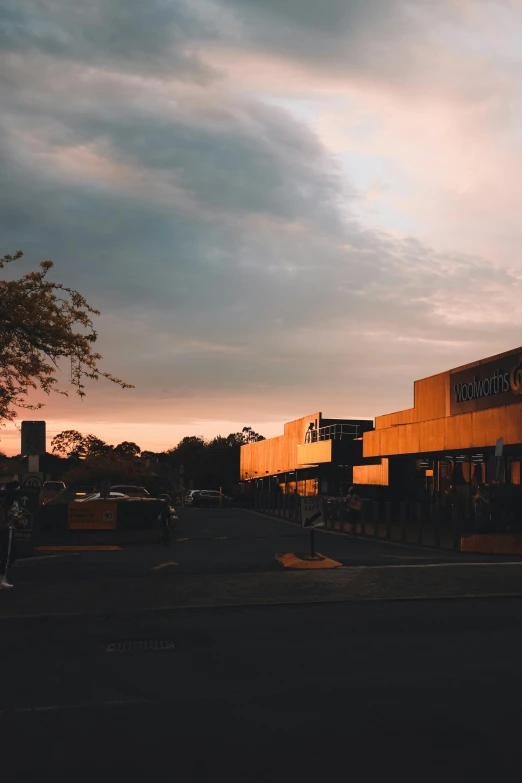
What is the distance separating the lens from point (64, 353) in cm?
2069

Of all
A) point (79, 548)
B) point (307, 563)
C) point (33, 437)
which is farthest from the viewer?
point (79, 548)

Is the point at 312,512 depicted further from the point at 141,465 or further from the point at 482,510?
the point at 141,465

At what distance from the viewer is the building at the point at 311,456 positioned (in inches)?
2331

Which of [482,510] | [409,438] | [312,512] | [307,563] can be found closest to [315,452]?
[409,438]

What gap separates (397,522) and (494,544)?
20.4 m

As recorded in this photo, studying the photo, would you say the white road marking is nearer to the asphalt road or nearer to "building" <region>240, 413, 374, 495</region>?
the asphalt road

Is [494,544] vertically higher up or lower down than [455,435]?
lower down

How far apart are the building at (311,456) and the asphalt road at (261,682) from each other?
3682cm

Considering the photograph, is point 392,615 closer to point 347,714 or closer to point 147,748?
point 347,714

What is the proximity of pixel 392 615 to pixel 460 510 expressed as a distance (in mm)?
30186

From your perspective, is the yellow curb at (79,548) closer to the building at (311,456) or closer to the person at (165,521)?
the person at (165,521)

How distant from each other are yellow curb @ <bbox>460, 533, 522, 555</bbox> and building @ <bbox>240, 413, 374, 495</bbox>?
25679 mm

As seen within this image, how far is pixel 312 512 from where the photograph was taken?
16.6 metres

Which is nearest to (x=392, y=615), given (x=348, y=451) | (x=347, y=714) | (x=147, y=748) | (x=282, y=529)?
(x=347, y=714)
